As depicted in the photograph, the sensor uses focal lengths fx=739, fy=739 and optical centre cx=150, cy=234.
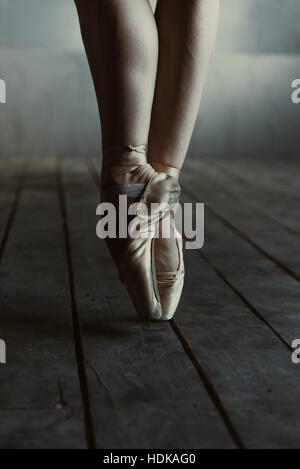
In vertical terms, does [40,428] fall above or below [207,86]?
above

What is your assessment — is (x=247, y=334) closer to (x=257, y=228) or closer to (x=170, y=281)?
(x=170, y=281)

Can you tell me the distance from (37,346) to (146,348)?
130 millimetres

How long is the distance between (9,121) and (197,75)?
2976 millimetres

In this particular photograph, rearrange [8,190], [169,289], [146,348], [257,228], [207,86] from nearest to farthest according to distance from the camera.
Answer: [146,348], [169,289], [257,228], [8,190], [207,86]

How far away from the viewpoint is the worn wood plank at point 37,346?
644mm

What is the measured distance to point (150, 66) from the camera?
0.91 metres

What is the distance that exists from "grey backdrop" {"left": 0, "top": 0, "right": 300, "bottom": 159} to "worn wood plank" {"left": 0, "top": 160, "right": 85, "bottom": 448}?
2.27 m

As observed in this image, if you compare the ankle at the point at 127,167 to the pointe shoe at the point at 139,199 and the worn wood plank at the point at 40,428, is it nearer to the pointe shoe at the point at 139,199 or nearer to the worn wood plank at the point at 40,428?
the pointe shoe at the point at 139,199

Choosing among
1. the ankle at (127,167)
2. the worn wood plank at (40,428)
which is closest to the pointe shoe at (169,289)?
the ankle at (127,167)

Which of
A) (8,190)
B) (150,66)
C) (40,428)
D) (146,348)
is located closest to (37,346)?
(146,348)

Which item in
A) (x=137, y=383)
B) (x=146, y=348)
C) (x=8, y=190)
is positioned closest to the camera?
(x=137, y=383)

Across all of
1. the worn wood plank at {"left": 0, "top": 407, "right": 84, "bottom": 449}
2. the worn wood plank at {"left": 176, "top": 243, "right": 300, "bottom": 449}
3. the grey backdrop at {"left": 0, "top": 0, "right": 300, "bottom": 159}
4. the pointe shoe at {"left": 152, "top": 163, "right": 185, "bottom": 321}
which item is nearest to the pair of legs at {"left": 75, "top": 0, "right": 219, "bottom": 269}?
the pointe shoe at {"left": 152, "top": 163, "right": 185, "bottom": 321}

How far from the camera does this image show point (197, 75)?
0.98 metres
